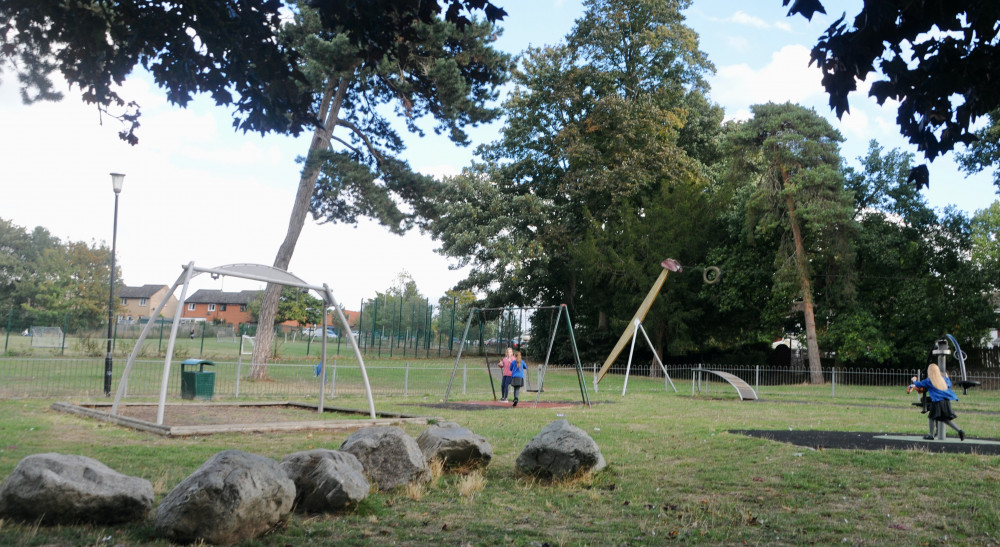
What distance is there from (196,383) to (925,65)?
678 inches

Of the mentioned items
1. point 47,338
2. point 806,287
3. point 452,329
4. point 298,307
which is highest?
point 806,287

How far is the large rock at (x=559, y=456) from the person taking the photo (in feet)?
26.7

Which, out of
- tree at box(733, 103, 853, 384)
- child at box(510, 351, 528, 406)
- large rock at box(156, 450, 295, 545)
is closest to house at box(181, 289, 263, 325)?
tree at box(733, 103, 853, 384)

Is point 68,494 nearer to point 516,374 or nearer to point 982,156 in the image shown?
point 516,374

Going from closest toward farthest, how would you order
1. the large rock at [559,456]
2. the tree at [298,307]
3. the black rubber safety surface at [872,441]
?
the large rock at [559,456]
the black rubber safety surface at [872,441]
the tree at [298,307]

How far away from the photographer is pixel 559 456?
26.7ft

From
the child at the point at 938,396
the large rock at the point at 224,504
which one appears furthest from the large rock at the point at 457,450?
the child at the point at 938,396

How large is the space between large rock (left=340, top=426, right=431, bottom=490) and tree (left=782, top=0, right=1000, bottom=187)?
5.06m

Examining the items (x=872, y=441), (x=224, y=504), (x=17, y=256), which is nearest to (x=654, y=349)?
(x=872, y=441)

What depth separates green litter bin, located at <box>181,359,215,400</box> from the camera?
61.3ft

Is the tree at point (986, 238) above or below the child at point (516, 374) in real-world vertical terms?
above

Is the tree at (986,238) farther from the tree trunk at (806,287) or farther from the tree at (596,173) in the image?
the tree at (596,173)

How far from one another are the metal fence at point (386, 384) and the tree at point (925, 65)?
39.2ft

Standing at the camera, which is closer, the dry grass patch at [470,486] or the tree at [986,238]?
the dry grass patch at [470,486]
